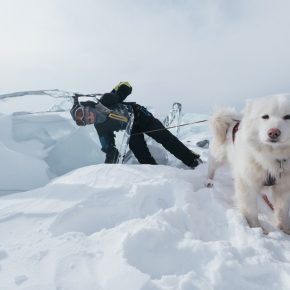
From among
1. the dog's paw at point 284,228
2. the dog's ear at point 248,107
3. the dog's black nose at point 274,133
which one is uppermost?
the dog's ear at point 248,107

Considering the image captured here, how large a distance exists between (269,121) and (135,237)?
1.32 m

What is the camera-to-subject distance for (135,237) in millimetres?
1951

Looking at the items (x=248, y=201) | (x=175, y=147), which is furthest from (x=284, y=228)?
(x=175, y=147)

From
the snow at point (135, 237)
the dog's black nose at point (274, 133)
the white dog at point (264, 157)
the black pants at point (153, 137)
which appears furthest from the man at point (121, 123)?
the dog's black nose at point (274, 133)

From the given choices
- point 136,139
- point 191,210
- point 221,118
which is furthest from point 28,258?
point 136,139

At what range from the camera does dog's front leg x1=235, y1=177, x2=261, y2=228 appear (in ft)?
8.32

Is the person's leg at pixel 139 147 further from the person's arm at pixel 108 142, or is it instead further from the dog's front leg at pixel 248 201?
the dog's front leg at pixel 248 201

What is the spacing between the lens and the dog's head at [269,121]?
2230 millimetres

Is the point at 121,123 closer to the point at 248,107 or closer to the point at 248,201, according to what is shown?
the point at 248,107

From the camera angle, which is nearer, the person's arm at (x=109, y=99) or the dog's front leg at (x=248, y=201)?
the dog's front leg at (x=248, y=201)

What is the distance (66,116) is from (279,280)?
20.3 feet

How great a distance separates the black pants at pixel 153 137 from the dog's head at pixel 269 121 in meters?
2.39

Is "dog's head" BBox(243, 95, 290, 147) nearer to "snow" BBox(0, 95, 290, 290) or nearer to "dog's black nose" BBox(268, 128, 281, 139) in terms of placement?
"dog's black nose" BBox(268, 128, 281, 139)

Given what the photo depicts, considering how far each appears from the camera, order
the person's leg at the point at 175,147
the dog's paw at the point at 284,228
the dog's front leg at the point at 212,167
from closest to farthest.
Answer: the dog's paw at the point at 284,228 → the dog's front leg at the point at 212,167 → the person's leg at the point at 175,147
